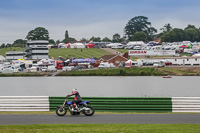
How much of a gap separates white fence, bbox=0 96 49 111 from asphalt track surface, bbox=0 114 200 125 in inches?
80.8

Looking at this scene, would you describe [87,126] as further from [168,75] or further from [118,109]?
A: [168,75]

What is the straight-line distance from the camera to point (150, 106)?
23.5m

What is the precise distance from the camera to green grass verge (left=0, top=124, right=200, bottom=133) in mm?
16812

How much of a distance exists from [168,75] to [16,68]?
39.8m

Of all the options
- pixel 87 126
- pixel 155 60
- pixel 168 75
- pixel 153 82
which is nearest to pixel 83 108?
pixel 87 126

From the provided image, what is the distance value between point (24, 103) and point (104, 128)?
7978mm

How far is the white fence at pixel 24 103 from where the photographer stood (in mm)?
23781

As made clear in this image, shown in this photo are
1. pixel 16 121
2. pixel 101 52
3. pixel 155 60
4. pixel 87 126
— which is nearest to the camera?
pixel 87 126

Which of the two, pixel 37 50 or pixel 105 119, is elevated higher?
pixel 37 50

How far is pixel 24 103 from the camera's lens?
938 inches

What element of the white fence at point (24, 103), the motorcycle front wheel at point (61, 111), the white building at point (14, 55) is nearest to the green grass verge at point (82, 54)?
the white building at point (14, 55)

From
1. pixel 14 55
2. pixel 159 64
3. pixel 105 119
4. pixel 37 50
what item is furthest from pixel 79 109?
pixel 37 50

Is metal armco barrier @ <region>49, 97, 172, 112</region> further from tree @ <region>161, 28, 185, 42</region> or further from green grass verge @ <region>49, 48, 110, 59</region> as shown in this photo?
tree @ <region>161, 28, 185, 42</region>

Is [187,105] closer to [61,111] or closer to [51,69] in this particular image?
[61,111]
